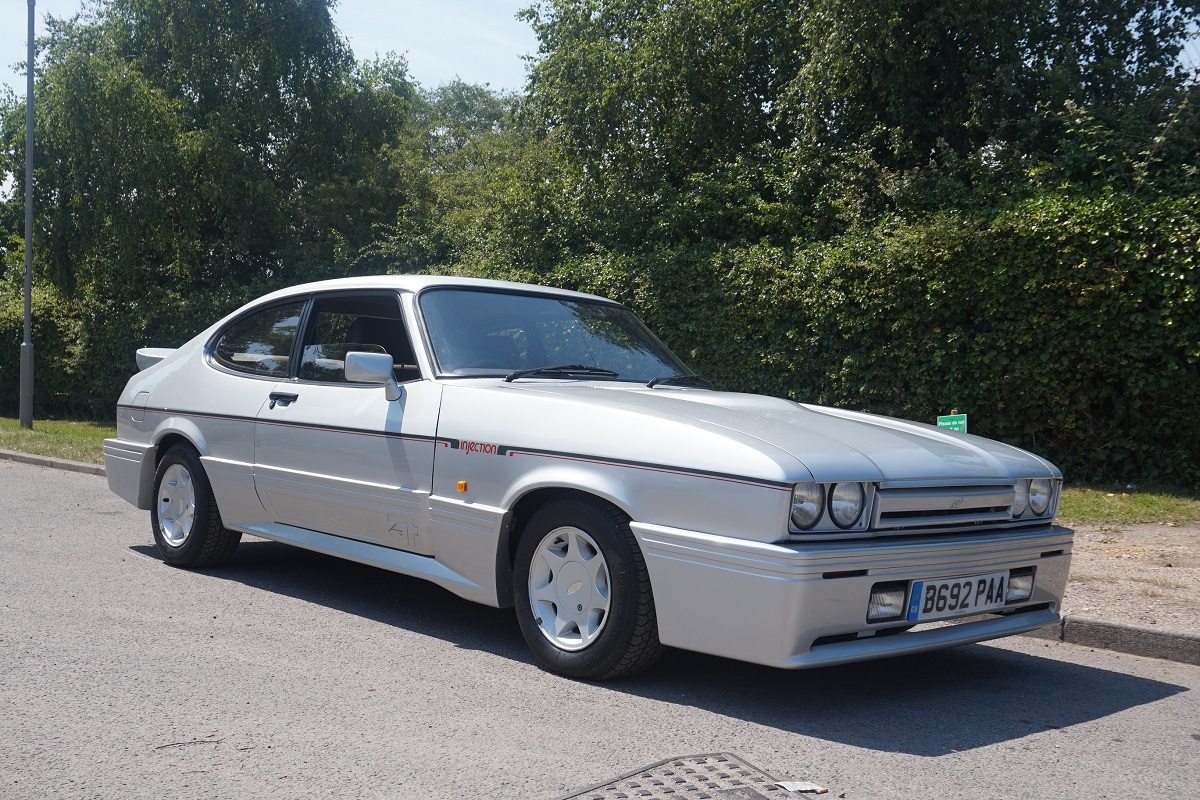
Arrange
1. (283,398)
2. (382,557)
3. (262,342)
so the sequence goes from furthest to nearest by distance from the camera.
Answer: (262,342) < (283,398) < (382,557)

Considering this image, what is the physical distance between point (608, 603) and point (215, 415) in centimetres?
312

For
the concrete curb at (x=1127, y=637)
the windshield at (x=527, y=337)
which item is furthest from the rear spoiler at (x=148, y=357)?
the concrete curb at (x=1127, y=637)

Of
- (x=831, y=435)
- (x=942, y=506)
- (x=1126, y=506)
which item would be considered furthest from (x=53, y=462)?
(x=942, y=506)

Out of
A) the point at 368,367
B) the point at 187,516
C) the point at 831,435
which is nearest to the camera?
the point at 831,435

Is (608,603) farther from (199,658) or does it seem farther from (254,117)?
(254,117)

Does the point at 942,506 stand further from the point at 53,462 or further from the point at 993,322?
the point at 53,462

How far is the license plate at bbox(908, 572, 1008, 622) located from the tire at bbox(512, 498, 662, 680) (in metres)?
0.98

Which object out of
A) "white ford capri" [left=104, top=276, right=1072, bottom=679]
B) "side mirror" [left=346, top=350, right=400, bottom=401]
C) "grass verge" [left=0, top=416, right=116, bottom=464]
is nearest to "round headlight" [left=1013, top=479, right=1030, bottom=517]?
"white ford capri" [left=104, top=276, right=1072, bottom=679]

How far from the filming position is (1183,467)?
10234 mm

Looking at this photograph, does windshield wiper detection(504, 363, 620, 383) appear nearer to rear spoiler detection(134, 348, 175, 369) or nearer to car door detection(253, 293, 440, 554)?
car door detection(253, 293, 440, 554)

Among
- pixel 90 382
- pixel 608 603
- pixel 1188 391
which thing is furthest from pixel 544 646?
pixel 90 382

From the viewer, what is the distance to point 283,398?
603cm

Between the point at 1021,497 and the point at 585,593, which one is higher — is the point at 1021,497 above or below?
above

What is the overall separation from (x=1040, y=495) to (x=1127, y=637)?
122 cm
